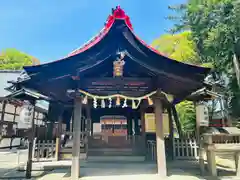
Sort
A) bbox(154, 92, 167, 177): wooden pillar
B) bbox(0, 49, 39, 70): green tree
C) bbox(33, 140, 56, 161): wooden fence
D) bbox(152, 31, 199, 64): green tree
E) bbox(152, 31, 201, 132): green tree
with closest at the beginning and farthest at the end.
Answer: bbox(154, 92, 167, 177): wooden pillar → bbox(33, 140, 56, 161): wooden fence → bbox(152, 31, 201, 132): green tree → bbox(152, 31, 199, 64): green tree → bbox(0, 49, 39, 70): green tree

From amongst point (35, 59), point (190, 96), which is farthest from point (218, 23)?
point (35, 59)

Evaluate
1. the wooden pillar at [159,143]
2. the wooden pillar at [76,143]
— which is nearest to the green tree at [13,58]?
the wooden pillar at [76,143]

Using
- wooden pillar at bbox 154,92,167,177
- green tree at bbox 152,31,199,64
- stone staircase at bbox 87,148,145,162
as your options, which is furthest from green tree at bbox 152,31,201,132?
wooden pillar at bbox 154,92,167,177

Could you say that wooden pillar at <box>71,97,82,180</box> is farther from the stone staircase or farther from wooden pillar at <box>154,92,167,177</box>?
the stone staircase

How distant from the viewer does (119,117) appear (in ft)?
41.4

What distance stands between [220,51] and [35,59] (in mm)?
40608

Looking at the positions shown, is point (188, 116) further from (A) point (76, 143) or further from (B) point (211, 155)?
(A) point (76, 143)

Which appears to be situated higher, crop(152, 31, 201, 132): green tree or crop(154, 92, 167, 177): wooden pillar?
crop(152, 31, 201, 132): green tree

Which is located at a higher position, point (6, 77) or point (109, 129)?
point (6, 77)

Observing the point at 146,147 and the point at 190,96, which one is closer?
the point at 190,96

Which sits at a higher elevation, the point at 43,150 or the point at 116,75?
the point at 116,75

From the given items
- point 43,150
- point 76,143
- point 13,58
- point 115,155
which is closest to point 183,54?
point 115,155

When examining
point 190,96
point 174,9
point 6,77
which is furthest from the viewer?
point 6,77

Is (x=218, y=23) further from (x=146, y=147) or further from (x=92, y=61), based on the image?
(x=92, y=61)
